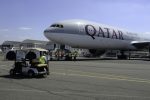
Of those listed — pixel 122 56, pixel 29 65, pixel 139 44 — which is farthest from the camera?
pixel 122 56

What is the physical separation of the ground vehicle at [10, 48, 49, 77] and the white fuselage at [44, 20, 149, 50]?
18.9 meters

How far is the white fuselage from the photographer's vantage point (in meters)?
36.3

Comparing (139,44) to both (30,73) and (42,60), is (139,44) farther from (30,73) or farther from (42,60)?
(30,73)

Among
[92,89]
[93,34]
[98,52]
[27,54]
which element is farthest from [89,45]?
[92,89]

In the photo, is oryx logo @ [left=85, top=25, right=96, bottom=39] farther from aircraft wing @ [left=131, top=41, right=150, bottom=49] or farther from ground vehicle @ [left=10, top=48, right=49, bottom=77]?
ground vehicle @ [left=10, top=48, right=49, bottom=77]

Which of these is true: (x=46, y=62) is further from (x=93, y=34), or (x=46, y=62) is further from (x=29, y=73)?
(x=93, y=34)

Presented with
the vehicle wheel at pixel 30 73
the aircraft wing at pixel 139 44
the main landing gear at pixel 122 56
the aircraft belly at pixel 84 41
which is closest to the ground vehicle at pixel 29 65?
the vehicle wheel at pixel 30 73

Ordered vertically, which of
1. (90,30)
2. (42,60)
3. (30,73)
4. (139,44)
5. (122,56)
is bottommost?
(30,73)

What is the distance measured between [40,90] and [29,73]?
467cm

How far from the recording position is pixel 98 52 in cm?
4662

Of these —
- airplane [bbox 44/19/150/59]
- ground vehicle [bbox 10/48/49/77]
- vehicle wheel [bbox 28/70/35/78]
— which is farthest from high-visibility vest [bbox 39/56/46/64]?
airplane [bbox 44/19/150/59]

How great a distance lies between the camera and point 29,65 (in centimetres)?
1617

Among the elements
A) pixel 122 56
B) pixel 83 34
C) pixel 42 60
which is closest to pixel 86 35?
pixel 83 34

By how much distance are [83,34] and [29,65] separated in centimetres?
2157
